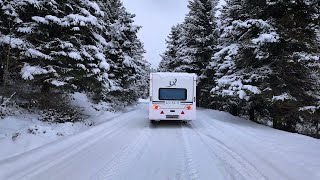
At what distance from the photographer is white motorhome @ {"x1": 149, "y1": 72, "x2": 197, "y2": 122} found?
15547 mm

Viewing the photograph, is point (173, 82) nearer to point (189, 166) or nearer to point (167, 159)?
point (167, 159)

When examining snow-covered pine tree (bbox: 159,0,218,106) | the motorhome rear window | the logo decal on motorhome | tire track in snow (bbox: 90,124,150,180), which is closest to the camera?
tire track in snow (bbox: 90,124,150,180)

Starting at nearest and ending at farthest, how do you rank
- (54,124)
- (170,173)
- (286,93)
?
(170,173) < (54,124) < (286,93)

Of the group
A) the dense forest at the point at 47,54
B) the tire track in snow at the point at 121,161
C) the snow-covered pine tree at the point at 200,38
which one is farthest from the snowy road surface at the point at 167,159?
the snow-covered pine tree at the point at 200,38

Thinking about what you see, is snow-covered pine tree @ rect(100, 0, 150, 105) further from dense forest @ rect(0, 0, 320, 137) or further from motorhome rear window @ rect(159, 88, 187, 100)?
motorhome rear window @ rect(159, 88, 187, 100)

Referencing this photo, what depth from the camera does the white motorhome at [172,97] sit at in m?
15.5

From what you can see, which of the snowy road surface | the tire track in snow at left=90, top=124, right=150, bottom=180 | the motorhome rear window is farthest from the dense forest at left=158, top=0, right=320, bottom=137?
the tire track in snow at left=90, top=124, right=150, bottom=180

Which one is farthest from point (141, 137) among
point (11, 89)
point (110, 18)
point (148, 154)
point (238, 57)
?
point (110, 18)

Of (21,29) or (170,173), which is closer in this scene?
(170,173)

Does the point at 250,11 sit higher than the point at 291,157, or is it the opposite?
the point at 250,11

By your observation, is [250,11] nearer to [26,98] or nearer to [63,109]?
[63,109]

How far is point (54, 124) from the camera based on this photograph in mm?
12492

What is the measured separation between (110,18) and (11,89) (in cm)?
1593

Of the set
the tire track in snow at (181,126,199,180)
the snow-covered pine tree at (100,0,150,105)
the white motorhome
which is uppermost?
the snow-covered pine tree at (100,0,150,105)
